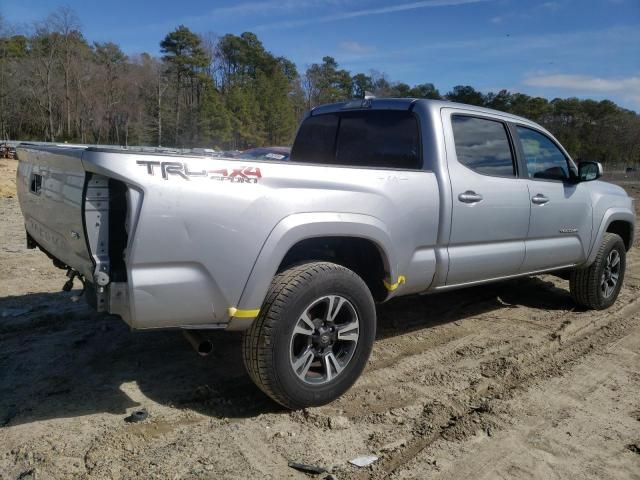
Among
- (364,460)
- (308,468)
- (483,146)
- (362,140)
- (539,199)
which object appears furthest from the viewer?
(539,199)

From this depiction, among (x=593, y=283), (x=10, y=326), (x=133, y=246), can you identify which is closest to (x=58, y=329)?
(x=10, y=326)

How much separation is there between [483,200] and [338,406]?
1.93 meters

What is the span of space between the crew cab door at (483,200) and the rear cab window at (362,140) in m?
0.28

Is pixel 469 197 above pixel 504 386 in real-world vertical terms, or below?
above

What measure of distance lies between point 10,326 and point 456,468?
3.69 meters

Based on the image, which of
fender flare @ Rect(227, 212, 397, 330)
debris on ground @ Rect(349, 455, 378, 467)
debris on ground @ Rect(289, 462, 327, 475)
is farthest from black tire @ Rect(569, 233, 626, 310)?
debris on ground @ Rect(289, 462, 327, 475)

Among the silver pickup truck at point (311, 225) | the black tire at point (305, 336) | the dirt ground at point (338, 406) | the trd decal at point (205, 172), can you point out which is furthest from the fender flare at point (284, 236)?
the dirt ground at point (338, 406)

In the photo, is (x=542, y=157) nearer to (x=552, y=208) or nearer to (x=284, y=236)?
(x=552, y=208)

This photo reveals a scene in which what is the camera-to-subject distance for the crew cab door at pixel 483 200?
13.0ft

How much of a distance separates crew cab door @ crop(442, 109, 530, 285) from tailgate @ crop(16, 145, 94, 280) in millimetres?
2484

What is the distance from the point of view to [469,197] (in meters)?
3.99

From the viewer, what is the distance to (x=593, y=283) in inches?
217

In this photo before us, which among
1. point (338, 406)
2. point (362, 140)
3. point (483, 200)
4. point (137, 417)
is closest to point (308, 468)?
point (338, 406)

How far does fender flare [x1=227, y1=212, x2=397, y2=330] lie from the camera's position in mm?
2842
